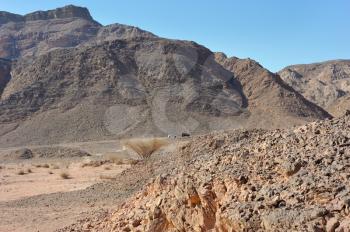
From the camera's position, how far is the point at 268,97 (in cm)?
7512

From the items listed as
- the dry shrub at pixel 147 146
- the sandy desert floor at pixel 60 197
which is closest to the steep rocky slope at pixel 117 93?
the dry shrub at pixel 147 146

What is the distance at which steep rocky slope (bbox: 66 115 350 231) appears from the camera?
5184mm

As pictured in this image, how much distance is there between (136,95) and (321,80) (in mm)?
53164

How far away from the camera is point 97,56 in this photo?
249 ft

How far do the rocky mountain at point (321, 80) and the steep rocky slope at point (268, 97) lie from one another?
18.1 metres

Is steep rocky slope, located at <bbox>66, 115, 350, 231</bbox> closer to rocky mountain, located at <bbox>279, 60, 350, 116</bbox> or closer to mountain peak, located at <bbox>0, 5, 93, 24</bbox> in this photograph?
rocky mountain, located at <bbox>279, 60, 350, 116</bbox>

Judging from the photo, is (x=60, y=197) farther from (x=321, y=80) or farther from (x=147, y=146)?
(x=321, y=80)

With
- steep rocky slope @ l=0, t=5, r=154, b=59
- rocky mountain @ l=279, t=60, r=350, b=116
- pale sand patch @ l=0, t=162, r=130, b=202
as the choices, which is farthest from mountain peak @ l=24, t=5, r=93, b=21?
pale sand patch @ l=0, t=162, r=130, b=202

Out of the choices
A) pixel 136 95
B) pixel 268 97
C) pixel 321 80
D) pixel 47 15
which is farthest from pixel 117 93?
pixel 47 15

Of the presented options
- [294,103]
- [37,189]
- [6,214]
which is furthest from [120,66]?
[6,214]

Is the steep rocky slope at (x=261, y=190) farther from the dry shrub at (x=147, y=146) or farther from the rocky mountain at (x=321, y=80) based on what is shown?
the rocky mountain at (x=321, y=80)

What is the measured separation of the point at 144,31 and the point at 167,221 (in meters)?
120

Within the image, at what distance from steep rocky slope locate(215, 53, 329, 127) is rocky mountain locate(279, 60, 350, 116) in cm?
1813

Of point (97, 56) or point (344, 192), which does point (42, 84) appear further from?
point (344, 192)
